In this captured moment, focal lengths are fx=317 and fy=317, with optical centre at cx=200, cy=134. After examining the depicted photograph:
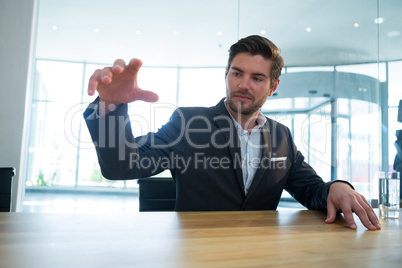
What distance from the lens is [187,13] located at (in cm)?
412

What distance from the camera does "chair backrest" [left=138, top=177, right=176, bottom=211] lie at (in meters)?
1.66

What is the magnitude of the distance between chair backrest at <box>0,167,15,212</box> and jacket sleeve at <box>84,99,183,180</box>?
0.60 metres

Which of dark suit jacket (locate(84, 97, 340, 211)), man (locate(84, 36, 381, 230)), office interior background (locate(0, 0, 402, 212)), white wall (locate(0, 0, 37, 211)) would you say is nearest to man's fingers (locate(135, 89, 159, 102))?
man (locate(84, 36, 381, 230))

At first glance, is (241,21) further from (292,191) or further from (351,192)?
(351,192)

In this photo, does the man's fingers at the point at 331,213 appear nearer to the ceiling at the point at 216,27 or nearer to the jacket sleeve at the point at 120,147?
the jacket sleeve at the point at 120,147

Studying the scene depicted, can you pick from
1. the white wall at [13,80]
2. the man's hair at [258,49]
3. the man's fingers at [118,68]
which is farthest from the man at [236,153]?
the white wall at [13,80]

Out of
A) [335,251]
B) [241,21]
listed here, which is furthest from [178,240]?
[241,21]

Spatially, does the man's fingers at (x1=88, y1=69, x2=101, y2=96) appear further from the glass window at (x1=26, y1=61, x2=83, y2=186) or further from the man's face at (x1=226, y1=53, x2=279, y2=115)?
the glass window at (x1=26, y1=61, x2=83, y2=186)

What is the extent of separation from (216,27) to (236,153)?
10.5 ft

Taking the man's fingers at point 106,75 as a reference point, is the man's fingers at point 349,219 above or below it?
below

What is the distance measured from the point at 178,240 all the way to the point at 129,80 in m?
0.46

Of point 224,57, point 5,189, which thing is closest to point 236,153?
point 5,189

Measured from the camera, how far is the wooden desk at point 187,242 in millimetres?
502

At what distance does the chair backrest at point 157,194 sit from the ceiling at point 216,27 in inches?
116
